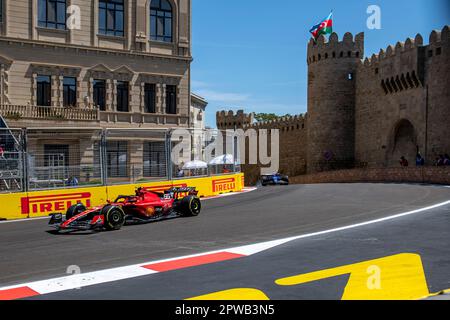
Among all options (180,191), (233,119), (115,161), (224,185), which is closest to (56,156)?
(115,161)

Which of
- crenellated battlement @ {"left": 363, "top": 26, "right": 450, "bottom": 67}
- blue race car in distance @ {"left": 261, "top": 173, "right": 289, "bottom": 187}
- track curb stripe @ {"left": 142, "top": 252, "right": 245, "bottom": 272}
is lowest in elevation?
blue race car in distance @ {"left": 261, "top": 173, "right": 289, "bottom": 187}

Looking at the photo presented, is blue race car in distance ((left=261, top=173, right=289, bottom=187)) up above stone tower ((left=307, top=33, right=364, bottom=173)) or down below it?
below

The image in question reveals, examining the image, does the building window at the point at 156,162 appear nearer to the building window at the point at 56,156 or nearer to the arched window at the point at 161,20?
the building window at the point at 56,156

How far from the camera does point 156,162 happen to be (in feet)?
53.8

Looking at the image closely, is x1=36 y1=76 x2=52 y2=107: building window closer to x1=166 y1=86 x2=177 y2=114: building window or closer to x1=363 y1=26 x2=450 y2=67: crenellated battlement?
x1=166 y1=86 x2=177 y2=114: building window

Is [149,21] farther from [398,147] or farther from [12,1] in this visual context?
[398,147]

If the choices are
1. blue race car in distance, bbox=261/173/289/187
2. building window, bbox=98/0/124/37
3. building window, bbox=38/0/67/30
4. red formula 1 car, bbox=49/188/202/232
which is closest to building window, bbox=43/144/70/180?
red formula 1 car, bbox=49/188/202/232

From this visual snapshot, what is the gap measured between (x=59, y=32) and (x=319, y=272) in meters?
25.1

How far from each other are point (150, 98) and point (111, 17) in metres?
5.10

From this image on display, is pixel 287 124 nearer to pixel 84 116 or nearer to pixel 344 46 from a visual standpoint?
pixel 344 46

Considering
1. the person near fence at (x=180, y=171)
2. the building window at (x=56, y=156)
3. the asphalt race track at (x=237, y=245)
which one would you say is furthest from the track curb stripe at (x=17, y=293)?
the person near fence at (x=180, y=171)

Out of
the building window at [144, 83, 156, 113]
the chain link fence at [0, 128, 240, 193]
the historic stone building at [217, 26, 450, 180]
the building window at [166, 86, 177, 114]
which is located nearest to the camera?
the chain link fence at [0, 128, 240, 193]

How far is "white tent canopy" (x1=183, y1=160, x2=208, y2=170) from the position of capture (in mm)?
17592

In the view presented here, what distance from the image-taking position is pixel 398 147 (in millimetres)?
35062
